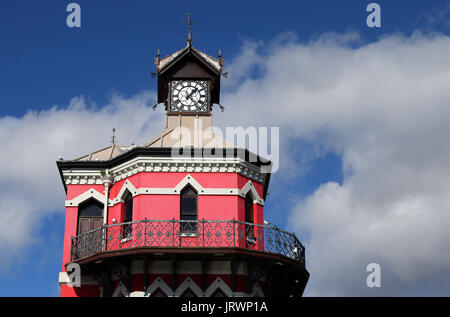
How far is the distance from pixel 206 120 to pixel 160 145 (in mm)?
3539

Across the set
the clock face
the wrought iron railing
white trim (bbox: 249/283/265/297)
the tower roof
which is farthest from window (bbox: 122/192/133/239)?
the tower roof

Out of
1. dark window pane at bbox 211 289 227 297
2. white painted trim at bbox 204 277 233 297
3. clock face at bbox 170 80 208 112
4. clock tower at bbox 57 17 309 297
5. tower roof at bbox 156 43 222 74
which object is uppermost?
tower roof at bbox 156 43 222 74

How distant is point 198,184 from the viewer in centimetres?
2500

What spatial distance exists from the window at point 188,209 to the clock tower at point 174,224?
4 centimetres

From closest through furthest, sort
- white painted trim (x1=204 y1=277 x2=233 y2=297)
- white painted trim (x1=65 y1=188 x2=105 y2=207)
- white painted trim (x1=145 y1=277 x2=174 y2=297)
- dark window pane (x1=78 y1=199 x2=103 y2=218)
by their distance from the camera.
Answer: white painted trim (x1=145 y1=277 x2=174 y2=297) → white painted trim (x1=204 y1=277 x2=233 y2=297) → white painted trim (x1=65 y1=188 x2=105 y2=207) → dark window pane (x1=78 y1=199 x2=103 y2=218)

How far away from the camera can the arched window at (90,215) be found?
2623 cm

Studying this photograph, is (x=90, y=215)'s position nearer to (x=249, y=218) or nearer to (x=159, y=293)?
(x=159, y=293)

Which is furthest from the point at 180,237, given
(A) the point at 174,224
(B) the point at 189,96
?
(B) the point at 189,96

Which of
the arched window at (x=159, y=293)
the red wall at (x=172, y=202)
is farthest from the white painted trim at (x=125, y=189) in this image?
the arched window at (x=159, y=293)

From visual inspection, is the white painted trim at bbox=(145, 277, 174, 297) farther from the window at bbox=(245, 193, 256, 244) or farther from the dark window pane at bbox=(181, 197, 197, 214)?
the window at bbox=(245, 193, 256, 244)

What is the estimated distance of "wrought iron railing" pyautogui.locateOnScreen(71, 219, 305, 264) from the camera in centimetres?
2328

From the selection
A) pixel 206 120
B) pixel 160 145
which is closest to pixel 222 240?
pixel 160 145

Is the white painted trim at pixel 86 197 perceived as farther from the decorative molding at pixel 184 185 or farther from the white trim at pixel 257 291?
the white trim at pixel 257 291

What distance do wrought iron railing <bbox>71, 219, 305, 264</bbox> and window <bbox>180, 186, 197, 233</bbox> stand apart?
4 cm
